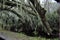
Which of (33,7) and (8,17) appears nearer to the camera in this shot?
(33,7)

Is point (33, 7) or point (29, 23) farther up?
point (33, 7)

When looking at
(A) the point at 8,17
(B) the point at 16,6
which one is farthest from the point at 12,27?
(B) the point at 16,6

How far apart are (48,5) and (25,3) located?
0.75 metres

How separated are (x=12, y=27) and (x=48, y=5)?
1.28 m

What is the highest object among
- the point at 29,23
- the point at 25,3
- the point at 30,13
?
the point at 25,3

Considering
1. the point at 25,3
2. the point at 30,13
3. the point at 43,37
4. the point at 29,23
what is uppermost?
the point at 25,3

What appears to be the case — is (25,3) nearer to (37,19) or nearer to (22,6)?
(22,6)

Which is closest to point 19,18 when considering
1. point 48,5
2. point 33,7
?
point 33,7

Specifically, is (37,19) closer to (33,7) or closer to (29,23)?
(29,23)

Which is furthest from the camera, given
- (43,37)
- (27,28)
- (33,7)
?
(27,28)

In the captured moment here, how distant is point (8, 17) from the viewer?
479 cm

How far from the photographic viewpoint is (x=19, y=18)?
15.5 feet

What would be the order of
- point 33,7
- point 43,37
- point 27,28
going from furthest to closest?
point 27,28, point 43,37, point 33,7

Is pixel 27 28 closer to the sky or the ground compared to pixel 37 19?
closer to the ground
